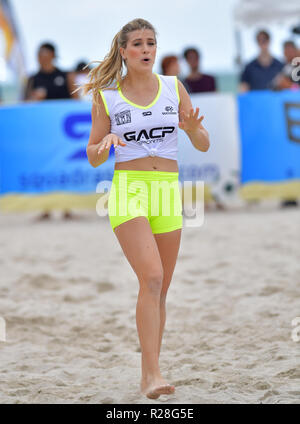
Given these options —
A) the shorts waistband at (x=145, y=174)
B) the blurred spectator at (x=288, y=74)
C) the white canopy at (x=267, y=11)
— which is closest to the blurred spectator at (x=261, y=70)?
the blurred spectator at (x=288, y=74)

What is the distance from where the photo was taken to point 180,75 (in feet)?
29.8

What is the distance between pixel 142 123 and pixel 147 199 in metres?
0.35

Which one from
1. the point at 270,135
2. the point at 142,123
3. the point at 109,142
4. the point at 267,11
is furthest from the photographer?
the point at 267,11

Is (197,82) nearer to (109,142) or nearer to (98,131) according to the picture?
(98,131)

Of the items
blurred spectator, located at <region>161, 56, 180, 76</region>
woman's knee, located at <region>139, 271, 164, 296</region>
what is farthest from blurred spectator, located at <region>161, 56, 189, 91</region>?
woman's knee, located at <region>139, 271, 164, 296</region>

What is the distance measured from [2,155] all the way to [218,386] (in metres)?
6.68

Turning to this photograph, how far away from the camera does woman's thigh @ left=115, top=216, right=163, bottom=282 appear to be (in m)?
3.06

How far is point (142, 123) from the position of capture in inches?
123

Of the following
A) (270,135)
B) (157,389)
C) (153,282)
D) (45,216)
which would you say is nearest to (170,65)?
(270,135)

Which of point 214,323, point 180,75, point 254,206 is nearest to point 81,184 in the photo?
point 180,75

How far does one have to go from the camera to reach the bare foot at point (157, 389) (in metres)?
3.00

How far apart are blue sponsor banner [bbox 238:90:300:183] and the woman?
241 inches

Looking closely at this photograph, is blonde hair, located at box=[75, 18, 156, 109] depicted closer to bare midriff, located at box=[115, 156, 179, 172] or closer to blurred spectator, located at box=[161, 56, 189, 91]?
bare midriff, located at box=[115, 156, 179, 172]
